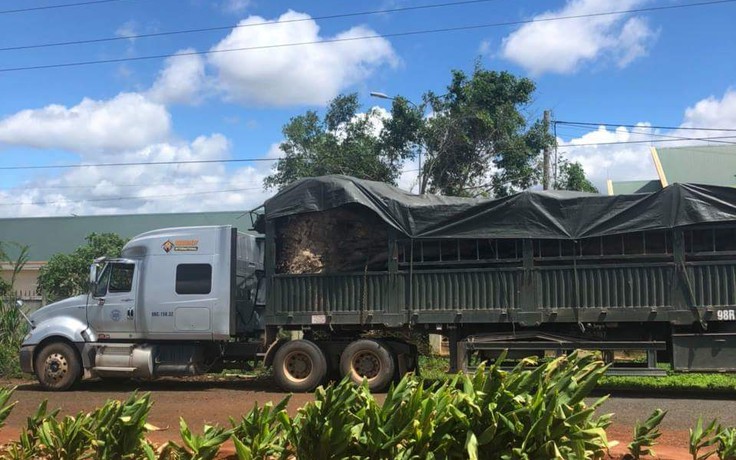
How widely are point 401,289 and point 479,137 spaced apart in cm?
962

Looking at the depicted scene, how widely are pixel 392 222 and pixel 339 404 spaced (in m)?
6.56

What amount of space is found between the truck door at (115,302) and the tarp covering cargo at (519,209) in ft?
9.63

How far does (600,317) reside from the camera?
1000 cm

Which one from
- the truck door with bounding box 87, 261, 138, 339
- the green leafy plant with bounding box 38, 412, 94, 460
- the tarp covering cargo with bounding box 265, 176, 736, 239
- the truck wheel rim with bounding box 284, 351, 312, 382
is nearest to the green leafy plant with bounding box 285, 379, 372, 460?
the green leafy plant with bounding box 38, 412, 94, 460

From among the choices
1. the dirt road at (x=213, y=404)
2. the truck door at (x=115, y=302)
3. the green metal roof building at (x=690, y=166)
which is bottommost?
the dirt road at (x=213, y=404)

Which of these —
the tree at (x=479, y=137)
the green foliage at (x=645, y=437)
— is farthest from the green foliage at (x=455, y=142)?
the green foliage at (x=645, y=437)

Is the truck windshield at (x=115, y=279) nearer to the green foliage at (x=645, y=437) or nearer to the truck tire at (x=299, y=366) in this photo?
the truck tire at (x=299, y=366)

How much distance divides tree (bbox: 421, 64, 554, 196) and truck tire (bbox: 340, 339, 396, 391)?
917 cm

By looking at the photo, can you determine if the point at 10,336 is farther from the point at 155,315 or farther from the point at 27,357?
the point at 155,315

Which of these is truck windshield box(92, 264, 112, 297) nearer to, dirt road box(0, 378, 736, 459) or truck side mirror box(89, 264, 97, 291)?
truck side mirror box(89, 264, 97, 291)

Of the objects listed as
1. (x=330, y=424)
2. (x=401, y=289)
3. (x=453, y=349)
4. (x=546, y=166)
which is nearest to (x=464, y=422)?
(x=330, y=424)

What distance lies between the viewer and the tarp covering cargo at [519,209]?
9680mm

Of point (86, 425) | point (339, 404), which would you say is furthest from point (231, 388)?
point (339, 404)

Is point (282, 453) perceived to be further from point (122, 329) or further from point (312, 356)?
point (122, 329)
